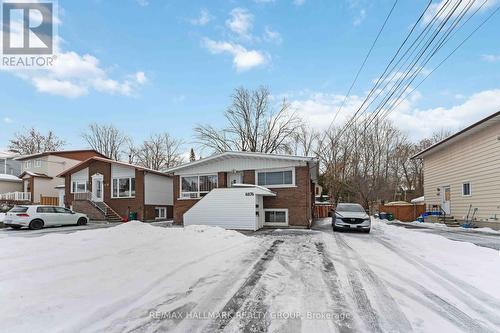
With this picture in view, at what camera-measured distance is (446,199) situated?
2027 cm

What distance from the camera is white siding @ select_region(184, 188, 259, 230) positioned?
16.0 meters

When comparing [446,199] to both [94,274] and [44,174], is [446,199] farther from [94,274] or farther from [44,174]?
[44,174]

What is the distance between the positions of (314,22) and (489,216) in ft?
44.2

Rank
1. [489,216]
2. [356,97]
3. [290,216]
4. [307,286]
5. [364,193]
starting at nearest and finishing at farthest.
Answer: [307,286] → [356,97] → [489,216] → [290,216] → [364,193]

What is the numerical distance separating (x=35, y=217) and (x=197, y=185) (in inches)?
372

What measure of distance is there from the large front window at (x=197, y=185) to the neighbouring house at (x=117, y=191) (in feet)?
16.7

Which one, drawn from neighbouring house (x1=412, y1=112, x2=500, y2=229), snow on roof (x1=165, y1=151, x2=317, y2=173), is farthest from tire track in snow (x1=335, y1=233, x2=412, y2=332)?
neighbouring house (x1=412, y1=112, x2=500, y2=229)

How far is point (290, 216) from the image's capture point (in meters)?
17.2

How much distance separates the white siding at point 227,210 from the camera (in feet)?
52.5

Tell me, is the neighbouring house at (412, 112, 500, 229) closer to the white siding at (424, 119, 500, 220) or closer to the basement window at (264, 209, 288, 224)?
the white siding at (424, 119, 500, 220)

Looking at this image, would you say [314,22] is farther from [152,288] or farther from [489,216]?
[489,216]

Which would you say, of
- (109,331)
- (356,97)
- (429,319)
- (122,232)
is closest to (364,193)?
(356,97)

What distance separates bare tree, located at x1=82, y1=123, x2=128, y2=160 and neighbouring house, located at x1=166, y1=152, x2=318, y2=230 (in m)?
30.7

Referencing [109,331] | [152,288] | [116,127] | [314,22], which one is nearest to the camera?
[109,331]
